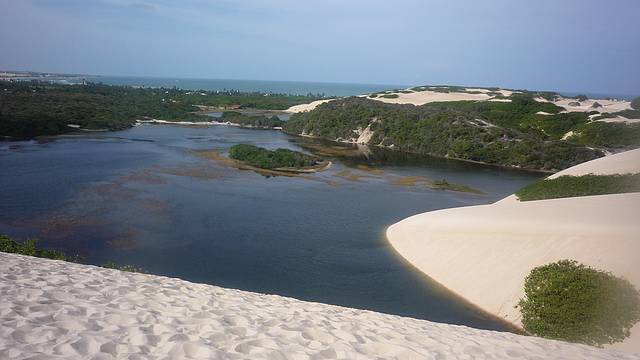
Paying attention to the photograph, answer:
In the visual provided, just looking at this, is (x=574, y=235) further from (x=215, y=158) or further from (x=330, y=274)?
(x=215, y=158)

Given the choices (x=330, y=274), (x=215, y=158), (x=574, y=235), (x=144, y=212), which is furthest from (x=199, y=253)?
(x=215, y=158)

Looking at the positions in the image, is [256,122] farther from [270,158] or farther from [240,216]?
[240,216]

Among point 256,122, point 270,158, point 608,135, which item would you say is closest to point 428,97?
point 256,122

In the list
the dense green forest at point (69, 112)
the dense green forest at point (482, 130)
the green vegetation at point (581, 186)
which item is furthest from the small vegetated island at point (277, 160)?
the dense green forest at point (69, 112)

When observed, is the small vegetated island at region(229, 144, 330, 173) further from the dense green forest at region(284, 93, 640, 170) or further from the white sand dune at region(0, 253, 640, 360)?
the white sand dune at region(0, 253, 640, 360)

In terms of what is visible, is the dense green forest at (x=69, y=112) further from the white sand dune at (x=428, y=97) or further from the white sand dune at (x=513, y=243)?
the white sand dune at (x=513, y=243)

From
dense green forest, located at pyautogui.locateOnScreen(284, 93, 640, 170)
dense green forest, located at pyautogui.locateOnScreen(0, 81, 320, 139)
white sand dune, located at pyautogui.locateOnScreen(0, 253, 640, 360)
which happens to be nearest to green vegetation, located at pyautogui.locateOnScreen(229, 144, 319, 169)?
dense green forest, located at pyautogui.locateOnScreen(284, 93, 640, 170)
